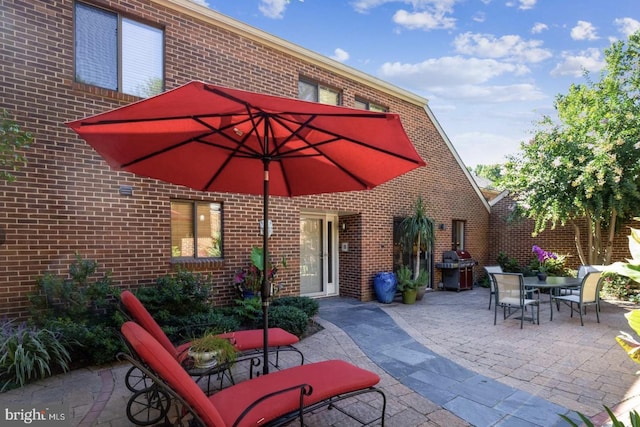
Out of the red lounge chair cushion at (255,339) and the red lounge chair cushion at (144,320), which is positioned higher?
the red lounge chair cushion at (144,320)

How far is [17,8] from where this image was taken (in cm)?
429

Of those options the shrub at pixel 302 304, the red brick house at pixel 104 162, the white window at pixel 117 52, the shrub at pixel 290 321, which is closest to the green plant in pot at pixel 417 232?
the red brick house at pixel 104 162

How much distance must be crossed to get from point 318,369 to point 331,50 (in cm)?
731

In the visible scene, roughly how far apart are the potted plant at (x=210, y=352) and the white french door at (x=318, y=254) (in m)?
5.31

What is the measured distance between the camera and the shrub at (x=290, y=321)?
508cm

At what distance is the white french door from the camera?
8414 mm

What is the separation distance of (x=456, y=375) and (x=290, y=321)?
93.1 inches

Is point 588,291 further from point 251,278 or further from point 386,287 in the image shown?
point 251,278

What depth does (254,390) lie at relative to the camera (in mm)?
2459

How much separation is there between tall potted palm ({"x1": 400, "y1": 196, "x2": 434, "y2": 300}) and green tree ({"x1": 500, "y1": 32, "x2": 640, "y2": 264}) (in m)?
3.45

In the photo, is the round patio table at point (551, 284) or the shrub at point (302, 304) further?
the round patio table at point (551, 284)

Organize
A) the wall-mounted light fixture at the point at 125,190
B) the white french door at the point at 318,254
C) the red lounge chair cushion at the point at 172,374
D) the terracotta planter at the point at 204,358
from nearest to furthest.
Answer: the red lounge chair cushion at the point at 172,374 < the terracotta planter at the point at 204,358 < the wall-mounted light fixture at the point at 125,190 < the white french door at the point at 318,254

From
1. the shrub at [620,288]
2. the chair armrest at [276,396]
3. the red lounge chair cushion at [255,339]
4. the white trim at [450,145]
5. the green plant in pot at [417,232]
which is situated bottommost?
the shrub at [620,288]

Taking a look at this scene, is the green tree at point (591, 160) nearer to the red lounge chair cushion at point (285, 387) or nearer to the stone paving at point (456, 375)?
the stone paving at point (456, 375)
